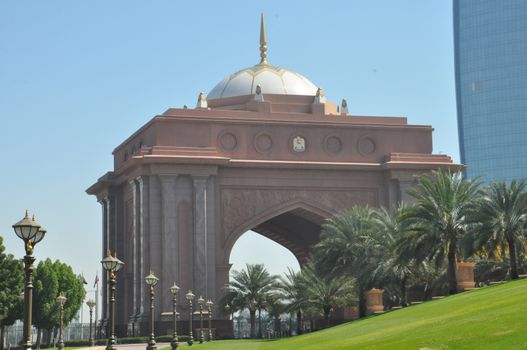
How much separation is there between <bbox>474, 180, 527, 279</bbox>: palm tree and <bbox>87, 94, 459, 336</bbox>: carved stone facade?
22.9m

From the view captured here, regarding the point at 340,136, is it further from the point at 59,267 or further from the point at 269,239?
the point at 59,267

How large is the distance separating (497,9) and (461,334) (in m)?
148

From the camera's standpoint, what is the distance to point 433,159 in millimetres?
72875

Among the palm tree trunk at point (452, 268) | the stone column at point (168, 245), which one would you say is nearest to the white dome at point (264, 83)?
the stone column at point (168, 245)

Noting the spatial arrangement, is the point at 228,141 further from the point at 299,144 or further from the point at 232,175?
the point at 299,144

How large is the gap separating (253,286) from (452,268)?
1030 inches

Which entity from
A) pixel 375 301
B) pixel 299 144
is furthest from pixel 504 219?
pixel 299 144

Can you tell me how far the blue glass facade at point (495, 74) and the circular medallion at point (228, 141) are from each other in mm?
101398

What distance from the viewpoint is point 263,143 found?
70.6 metres

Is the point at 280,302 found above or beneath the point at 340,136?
beneath

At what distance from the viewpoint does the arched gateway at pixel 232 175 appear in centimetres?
6612

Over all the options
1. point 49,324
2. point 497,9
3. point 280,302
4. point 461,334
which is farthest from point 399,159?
point 497,9

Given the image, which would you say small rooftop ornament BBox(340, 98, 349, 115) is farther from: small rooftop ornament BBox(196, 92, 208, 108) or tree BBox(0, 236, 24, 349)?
tree BBox(0, 236, 24, 349)

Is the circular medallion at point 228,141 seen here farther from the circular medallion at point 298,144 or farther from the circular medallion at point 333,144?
the circular medallion at point 333,144
